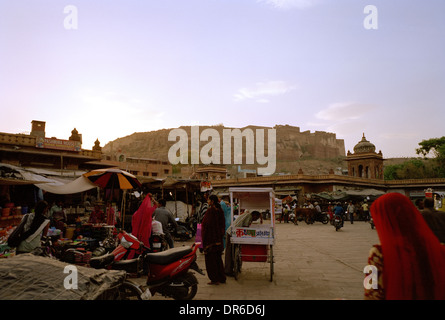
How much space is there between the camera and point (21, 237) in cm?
509

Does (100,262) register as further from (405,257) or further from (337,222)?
(337,222)

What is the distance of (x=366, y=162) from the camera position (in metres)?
42.4

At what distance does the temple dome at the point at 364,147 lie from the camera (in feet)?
144

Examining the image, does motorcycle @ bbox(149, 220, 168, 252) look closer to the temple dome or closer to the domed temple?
the domed temple

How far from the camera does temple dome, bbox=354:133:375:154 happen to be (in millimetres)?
44000

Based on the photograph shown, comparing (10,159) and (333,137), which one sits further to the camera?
(333,137)

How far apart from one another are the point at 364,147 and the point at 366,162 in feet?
10.1

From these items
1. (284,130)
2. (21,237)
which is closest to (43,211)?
(21,237)

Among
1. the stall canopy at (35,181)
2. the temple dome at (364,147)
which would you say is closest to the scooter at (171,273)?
the stall canopy at (35,181)

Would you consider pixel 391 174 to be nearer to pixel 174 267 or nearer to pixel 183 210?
pixel 183 210

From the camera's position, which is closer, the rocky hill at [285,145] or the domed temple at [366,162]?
the domed temple at [366,162]

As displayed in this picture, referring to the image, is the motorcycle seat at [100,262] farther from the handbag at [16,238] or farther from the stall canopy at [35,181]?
the stall canopy at [35,181]

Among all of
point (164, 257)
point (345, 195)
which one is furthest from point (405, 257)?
point (345, 195)
